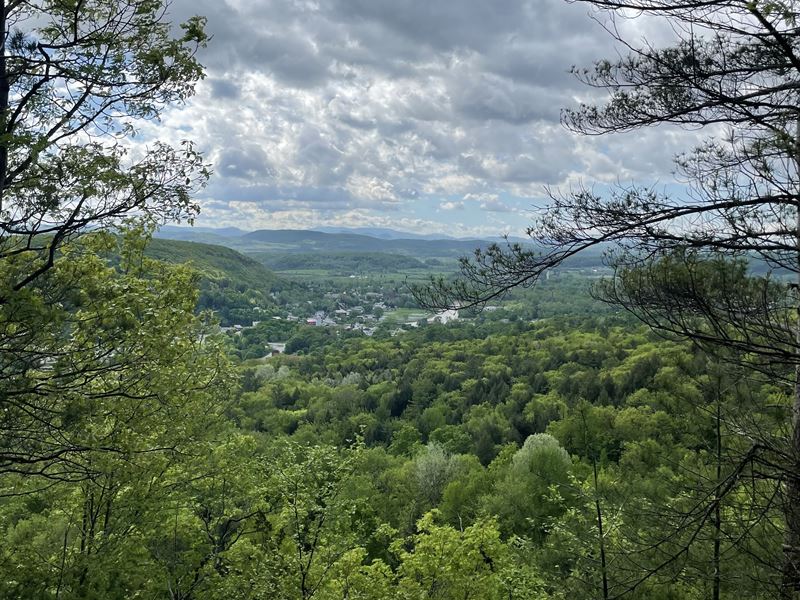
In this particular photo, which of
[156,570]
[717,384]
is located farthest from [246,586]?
[717,384]

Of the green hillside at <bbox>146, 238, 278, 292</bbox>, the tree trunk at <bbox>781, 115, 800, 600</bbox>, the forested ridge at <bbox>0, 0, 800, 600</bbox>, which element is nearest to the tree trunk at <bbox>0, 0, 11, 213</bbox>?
the forested ridge at <bbox>0, 0, 800, 600</bbox>

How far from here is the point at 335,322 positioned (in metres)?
140

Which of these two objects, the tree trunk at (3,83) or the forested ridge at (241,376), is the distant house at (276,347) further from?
the tree trunk at (3,83)

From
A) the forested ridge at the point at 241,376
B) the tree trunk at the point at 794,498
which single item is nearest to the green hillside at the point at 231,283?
the forested ridge at the point at 241,376

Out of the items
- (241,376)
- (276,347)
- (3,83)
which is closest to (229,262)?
(276,347)

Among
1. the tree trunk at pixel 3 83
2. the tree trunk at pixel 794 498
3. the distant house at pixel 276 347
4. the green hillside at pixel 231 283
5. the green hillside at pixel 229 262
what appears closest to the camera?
the tree trunk at pixel 3 83

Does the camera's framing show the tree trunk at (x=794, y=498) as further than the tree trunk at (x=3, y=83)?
Yes

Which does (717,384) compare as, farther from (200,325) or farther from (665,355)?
(665,355)

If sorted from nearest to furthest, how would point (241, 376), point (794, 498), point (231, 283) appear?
point (794, 498), point (241, 376), point (231, 283)

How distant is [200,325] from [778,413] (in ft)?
30.0

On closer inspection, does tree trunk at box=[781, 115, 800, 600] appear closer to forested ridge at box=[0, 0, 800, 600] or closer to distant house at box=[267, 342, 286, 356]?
forested ridge at box=[0, 0, 800, 600]

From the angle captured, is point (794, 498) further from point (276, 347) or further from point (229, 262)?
point (229, 262)

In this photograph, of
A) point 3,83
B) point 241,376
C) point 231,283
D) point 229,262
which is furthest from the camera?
point 229,262

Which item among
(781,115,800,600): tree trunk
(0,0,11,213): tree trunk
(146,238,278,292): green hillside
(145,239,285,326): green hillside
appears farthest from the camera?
(146,238,278,292): green hillside
